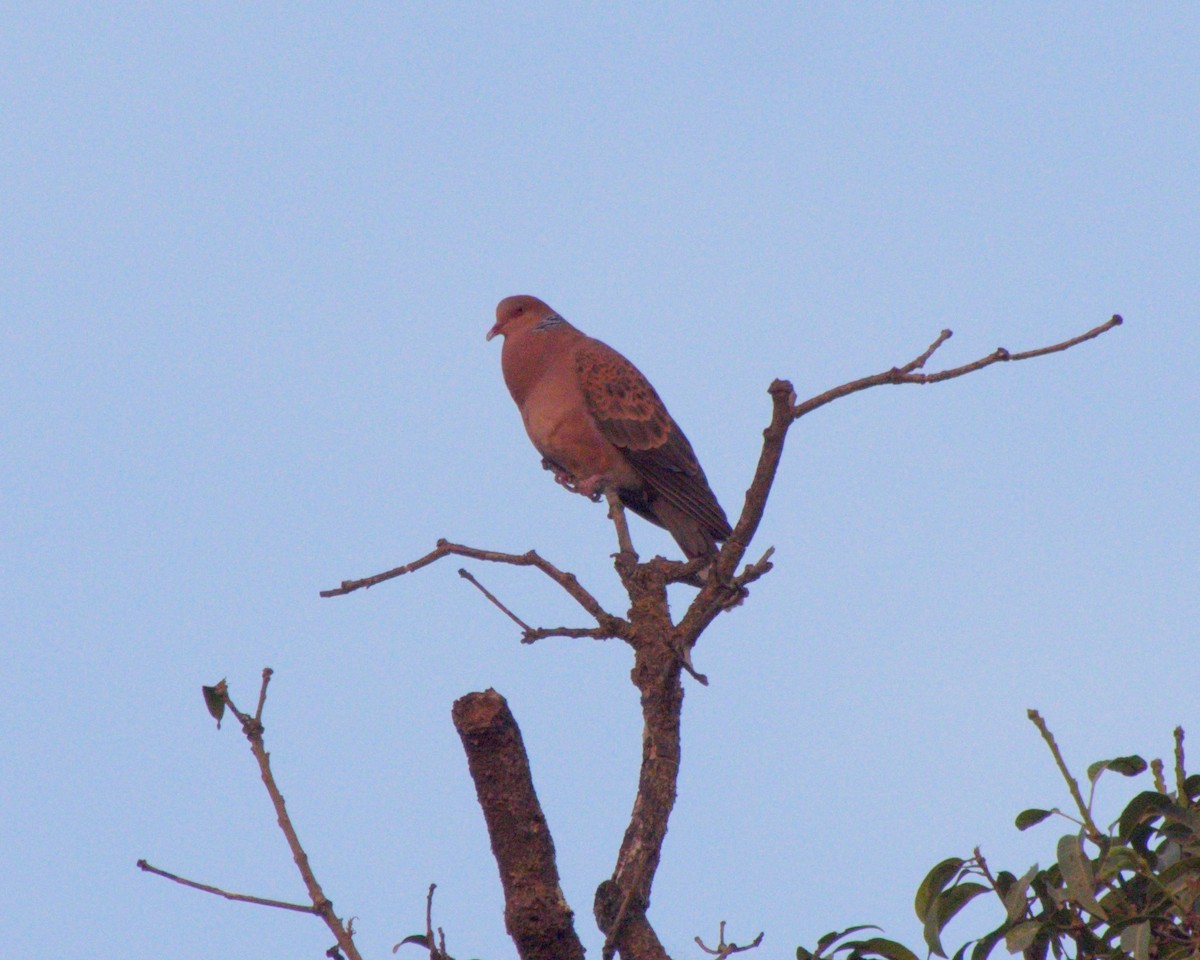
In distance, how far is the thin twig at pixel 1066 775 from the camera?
2373 mm

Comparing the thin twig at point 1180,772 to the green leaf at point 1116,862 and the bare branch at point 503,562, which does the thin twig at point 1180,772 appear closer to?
the green leaf at point 1116,862

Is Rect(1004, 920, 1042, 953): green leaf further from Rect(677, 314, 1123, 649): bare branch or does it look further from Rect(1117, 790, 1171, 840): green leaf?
Rect(677, 314, 1123, 649): bare branch

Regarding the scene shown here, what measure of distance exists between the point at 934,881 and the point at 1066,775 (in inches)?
15.7

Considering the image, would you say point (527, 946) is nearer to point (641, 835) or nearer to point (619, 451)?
point (641, 835)

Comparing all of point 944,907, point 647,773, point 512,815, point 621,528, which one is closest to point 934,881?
point 944,907

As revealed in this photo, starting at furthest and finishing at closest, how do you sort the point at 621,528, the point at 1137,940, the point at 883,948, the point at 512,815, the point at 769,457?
the point at 621,528, the point at 769,457, the point at 512,815, the point at 883,948, the point at 1137,940

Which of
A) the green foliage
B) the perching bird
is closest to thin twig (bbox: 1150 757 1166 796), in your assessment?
the green foliage

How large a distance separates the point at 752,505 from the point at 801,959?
1322 millimetres

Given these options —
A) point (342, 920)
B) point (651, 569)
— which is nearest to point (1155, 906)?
point (342, 920)

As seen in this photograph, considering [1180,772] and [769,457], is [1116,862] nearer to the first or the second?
[1180,772]

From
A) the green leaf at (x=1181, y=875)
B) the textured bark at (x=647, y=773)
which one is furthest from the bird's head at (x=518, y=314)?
the green leaf at (x=1181, y=875)

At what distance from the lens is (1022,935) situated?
259 centimetres

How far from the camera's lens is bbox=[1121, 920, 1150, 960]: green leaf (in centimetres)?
236

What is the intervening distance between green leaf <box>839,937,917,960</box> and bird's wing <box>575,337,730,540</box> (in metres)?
3.39
